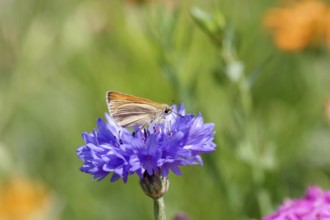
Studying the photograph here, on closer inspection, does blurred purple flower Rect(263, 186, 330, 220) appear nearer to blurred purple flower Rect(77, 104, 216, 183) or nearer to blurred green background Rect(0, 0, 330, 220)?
blurred purple flower Rect(77, 104, 216, 183)

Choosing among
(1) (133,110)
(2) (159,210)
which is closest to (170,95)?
(1) (133,110)

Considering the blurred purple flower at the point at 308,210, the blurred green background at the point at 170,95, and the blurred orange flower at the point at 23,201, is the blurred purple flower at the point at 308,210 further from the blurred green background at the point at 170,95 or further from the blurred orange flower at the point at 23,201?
the blurred orange flower at the point at 23,201

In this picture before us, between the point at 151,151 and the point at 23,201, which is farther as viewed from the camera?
the point at 23,201

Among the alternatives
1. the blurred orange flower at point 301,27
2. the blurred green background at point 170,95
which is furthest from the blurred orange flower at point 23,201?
the blurred orange flower at point 301,27

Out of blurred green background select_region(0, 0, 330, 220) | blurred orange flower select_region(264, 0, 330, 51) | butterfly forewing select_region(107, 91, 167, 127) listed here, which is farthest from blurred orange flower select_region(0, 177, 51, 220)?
butterfly forewing select_region(107, 91, 167, 127)

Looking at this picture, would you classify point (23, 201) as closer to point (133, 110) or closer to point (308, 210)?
point (133, 110)

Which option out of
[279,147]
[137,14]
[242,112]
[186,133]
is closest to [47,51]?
[137,14]

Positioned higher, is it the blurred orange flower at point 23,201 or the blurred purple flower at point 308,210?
the blurred orange flower at point 23,201
